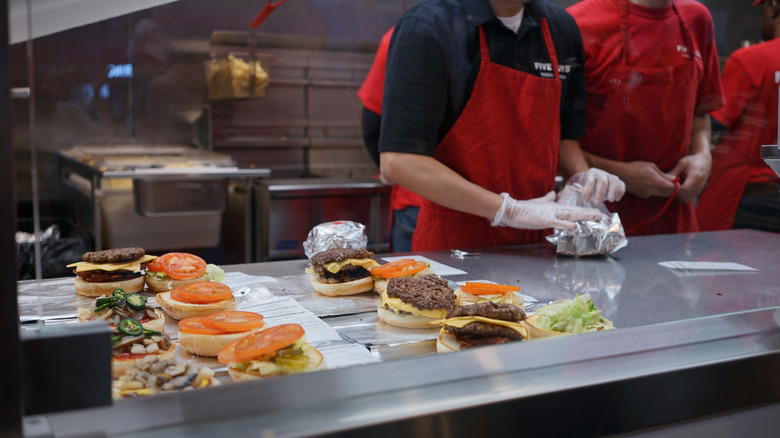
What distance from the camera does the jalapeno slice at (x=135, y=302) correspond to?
1.34 m

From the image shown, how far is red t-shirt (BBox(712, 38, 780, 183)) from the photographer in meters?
3.55

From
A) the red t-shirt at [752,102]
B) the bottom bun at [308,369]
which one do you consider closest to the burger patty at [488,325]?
the bottom bun at [308,369]

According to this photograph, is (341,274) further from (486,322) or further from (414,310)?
(486,322)

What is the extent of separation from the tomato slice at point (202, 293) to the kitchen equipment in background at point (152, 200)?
94.2 inches

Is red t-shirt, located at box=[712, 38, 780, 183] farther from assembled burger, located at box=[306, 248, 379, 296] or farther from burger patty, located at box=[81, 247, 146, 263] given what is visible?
burger patty, located at box=[81, 247, 146, 263]

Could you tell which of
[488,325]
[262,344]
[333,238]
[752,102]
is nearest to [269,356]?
[262,344]

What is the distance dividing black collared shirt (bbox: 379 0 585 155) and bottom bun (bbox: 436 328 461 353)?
3.06 ft

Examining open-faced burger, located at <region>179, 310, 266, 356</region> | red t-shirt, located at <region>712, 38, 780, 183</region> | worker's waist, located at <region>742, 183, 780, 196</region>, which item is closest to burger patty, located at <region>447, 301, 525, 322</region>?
open-faced burger, located at <region>179, 310, 266, 356</region>

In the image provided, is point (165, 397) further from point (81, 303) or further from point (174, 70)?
point (174, 70)

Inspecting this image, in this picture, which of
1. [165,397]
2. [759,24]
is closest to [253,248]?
[759,24]

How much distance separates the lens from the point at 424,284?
4.93 feet

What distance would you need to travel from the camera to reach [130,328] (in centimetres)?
116

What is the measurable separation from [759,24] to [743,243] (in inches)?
86.1

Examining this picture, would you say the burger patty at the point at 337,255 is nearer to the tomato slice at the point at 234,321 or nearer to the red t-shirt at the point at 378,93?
the tomato slice at the point at 234,321
